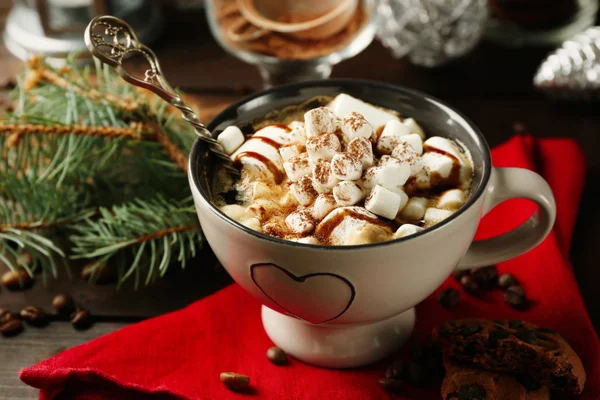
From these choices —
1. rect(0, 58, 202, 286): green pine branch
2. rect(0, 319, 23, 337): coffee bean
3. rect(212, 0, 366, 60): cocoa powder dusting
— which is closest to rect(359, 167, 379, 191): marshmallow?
rect(0, 58, 202, 286): green pine branch

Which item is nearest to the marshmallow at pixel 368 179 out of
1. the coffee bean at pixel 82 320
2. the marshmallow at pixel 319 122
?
the marshmallow at pixel 319 122

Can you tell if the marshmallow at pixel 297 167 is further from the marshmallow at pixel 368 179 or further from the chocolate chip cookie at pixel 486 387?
the chocolate chip cookie at pixel 486 387

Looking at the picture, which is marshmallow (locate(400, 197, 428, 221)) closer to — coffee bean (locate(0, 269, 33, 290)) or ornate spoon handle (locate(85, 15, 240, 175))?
ornate spoon handle (locate(85, 15, 240, 175))

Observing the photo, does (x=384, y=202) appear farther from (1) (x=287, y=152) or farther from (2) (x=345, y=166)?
(1) (x=287, y=152)

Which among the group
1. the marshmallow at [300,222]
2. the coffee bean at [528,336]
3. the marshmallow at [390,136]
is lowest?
the coffee bean at [528,336]

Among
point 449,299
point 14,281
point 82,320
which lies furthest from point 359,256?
point 14,281

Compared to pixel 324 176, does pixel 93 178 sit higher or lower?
lower
